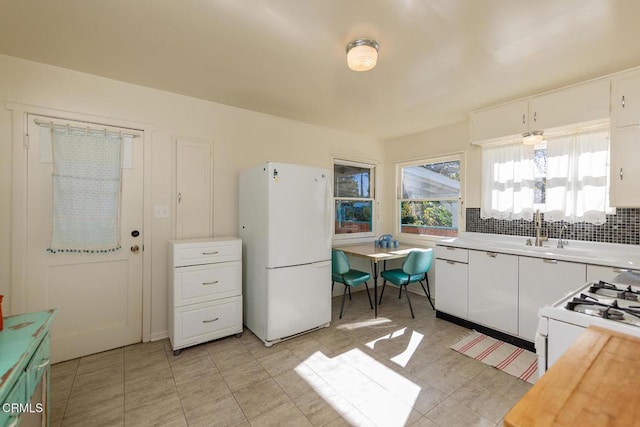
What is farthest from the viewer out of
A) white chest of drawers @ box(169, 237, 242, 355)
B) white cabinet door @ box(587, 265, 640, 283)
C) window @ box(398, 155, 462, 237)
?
window @ box(398, 155, 462, 237)

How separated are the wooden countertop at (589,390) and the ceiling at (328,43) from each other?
1.75m

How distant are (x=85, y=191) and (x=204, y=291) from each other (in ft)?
4.35

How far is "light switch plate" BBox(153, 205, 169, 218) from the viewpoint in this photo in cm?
278

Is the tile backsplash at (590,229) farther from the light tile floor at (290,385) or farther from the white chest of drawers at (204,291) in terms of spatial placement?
the white chest of drawers at (204,291)

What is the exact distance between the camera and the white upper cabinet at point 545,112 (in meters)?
2.40

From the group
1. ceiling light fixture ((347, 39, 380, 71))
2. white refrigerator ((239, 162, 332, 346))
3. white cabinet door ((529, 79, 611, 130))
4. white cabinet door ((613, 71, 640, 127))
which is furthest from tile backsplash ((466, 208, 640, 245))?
ceiling light fixture ((347, 39, 380, 71))

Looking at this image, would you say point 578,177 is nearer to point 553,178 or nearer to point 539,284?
point 553,178

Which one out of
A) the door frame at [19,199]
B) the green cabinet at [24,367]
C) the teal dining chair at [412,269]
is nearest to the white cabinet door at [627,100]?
Result: the teal dining chair at [412,269]

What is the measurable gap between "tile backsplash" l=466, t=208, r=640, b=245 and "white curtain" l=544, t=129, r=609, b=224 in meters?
0.07

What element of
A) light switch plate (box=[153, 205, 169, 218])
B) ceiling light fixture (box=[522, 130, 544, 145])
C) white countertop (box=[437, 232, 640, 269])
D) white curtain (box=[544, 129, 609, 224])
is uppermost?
ceiling light fixture (box=[522, 130, 544, 145])

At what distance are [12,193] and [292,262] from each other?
7.49ft

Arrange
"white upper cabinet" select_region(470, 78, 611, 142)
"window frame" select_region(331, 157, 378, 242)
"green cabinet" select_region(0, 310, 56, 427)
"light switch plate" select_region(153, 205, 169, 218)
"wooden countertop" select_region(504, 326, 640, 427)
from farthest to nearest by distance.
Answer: "window frame" select_region(331, 157, 378, 242) → "light switch plate" select_region(153, 205, 169, 218) → "white upper cabinet" select_region(470, 78, 611, 142) → "green cabinet" select_region(0, 310, 56, 427) → "wooden countertop" select_region(504, 326, 640, 427)

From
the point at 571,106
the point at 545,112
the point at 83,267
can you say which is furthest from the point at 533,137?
the point at 83,267

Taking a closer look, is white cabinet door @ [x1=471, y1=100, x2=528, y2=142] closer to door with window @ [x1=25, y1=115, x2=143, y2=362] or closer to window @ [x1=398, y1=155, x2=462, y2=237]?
window @ [x1=398, y1=155, x2=462, y2=237]
